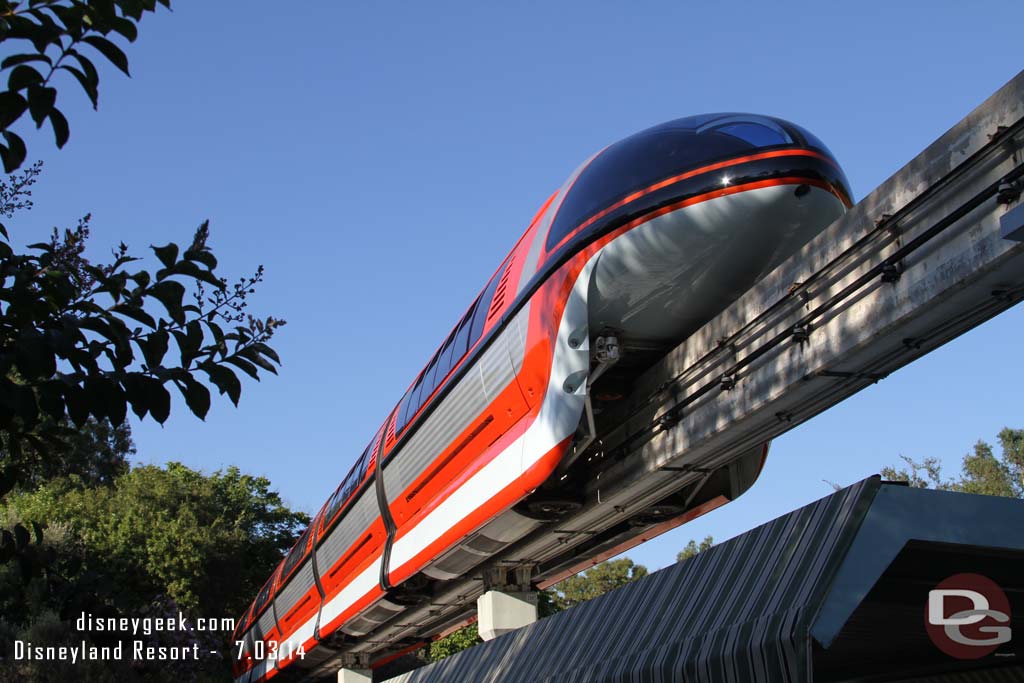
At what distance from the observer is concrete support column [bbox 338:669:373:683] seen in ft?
66.8

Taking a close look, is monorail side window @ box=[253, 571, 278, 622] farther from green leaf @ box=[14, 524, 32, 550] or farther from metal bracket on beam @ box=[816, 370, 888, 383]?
green leaf @ box=[14, 524, 32, 550]

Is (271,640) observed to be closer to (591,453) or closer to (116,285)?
(591,453)

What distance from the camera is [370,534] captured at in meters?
13.8

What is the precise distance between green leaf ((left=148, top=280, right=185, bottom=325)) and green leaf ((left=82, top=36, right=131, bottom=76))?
690 millimetres

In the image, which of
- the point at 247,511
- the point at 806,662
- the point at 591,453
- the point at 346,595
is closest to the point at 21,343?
the point at 806,662

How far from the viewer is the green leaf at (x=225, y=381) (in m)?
3.39

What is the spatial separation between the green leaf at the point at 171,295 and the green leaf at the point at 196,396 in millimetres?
223

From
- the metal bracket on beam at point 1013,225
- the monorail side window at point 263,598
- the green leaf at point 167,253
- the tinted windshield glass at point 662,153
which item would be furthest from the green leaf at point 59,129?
the monorail side window at point 263,598

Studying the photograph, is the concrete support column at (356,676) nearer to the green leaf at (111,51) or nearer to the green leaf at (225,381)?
the green leaf at (225,381)

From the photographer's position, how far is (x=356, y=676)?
802 inches

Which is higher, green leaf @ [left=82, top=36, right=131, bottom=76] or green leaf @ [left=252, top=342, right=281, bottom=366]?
green leaf @ [left=82, top=36, right=131, bottom=76]

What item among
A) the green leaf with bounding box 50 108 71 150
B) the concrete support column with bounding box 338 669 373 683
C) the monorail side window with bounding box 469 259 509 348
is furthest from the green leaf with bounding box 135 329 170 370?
the concrete support column with bounding box 338 669 373 683

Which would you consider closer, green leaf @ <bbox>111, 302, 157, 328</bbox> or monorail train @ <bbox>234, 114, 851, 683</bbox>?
green leaf @ <bbox>111, 302, 157, 328</bbox>

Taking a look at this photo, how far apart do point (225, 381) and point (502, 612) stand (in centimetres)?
946
